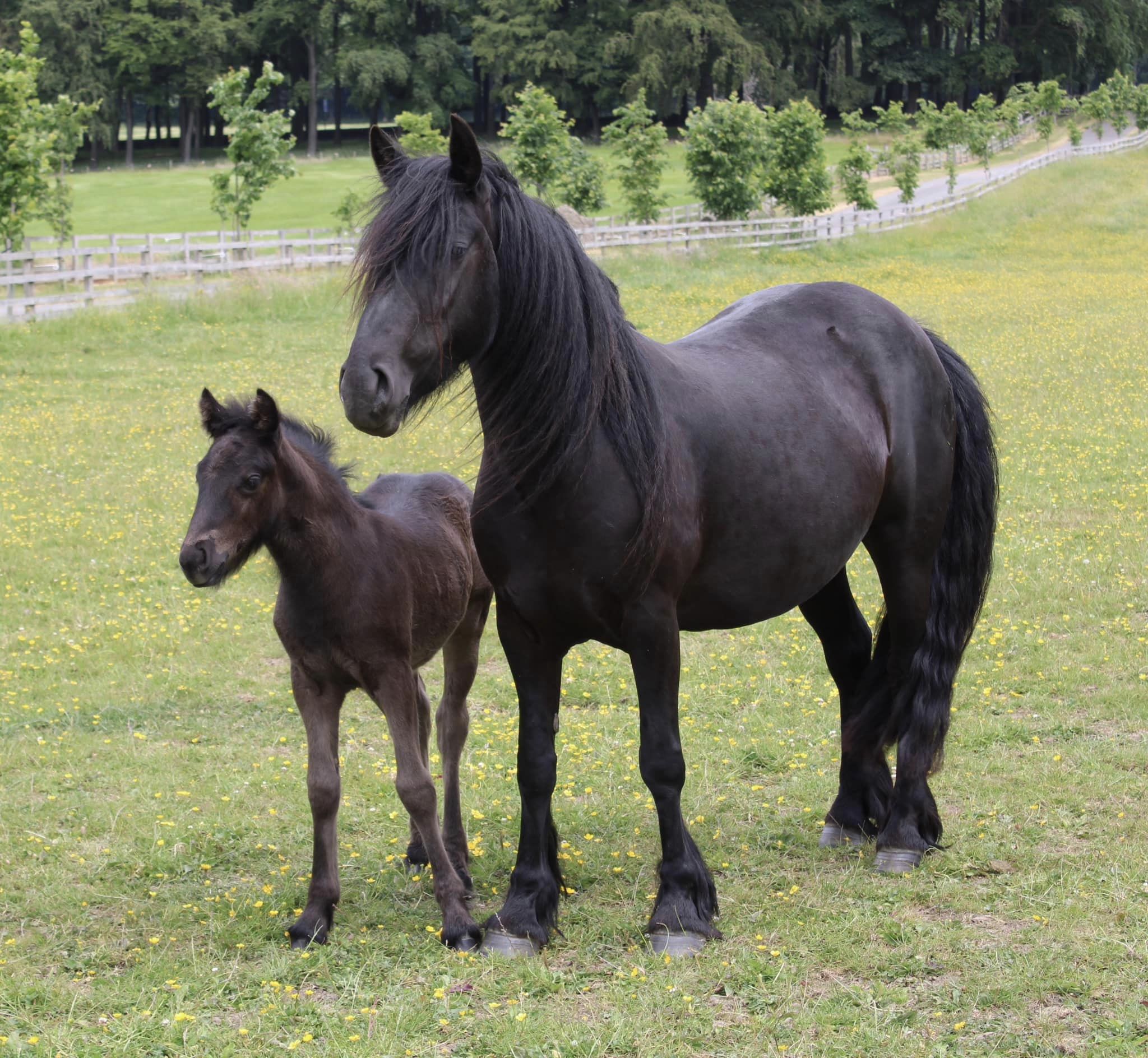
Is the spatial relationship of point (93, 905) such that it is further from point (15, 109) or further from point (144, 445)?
point (15, 109)

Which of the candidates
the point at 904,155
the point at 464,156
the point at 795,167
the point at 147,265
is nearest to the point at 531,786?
the point at 464,156

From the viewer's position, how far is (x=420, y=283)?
4.22 meters

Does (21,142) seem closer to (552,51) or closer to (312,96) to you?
(312,96)

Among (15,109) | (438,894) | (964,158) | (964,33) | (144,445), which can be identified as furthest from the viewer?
(964,33)

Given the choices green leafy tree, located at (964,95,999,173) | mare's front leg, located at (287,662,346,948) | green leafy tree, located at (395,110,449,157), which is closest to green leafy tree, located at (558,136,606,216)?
green leafy tree, located at (395,110,449,157)

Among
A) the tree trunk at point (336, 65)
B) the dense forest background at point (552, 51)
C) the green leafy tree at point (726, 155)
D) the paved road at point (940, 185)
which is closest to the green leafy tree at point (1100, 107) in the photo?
the paved road at point (940, 185)

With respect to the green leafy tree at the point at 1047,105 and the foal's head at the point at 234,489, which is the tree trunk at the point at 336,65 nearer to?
the green leafy tree at the point at 1047,105

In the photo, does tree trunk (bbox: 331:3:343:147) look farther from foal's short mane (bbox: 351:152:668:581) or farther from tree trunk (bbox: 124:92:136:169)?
foal's short mane (bbox: 351:152:668:581)

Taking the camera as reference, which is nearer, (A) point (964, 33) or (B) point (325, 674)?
(B) point (325, 674)

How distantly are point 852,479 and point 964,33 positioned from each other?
9732 cm

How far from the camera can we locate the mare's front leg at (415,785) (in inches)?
199

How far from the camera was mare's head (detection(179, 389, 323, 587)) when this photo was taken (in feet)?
15.3

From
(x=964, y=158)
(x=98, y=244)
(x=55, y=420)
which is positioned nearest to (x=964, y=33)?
(x=964, y=158)

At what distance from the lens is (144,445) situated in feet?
51.9
